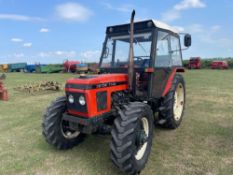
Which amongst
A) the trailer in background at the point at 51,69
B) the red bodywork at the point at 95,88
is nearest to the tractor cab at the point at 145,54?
the red bodywork at the point at 95,88

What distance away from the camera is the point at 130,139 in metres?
2.95

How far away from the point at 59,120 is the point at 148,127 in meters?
1.42

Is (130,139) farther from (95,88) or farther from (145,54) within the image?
(145,54)

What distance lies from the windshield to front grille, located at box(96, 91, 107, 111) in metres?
1.04

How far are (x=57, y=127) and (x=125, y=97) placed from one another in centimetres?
121

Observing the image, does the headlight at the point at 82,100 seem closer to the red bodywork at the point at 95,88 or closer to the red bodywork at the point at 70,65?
the red bodywork at the point at 95,88

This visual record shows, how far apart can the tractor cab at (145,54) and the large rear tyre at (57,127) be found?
1.23m

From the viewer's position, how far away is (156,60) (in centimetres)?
422

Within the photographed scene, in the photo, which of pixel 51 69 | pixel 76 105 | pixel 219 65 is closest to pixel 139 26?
pixel 76 105

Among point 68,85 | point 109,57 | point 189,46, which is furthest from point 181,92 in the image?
point 68,85

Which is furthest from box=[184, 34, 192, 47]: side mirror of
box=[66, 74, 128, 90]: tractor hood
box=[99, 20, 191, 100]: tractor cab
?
box=[66, 74, 128, 90]: tractor hood

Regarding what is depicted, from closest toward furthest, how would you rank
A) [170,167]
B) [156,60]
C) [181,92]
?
1. [170,167]
2. [156,60]
3. [181,92]

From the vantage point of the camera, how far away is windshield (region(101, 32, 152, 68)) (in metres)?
4.19

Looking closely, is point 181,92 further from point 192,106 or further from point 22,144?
point 22,144
